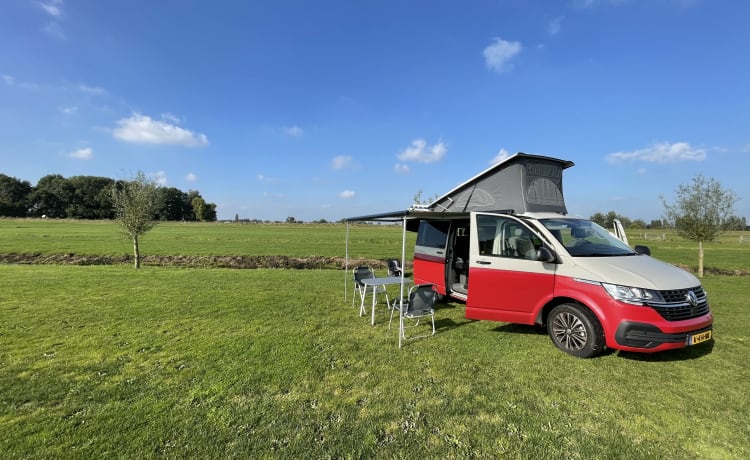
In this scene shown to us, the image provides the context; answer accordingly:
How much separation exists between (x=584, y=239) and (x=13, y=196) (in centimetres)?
13664

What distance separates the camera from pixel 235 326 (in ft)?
21.2

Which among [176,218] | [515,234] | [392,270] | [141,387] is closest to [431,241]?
[392,270]

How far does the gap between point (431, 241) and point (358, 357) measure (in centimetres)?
404

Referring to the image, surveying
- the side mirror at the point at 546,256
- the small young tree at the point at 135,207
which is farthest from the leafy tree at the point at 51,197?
the side mirror at the point at 546,256

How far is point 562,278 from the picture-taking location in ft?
16.8

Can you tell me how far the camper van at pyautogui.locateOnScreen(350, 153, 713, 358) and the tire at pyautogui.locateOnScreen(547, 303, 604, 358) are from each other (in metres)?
0.01

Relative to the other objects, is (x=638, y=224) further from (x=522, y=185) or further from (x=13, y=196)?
(x=13, y=196)

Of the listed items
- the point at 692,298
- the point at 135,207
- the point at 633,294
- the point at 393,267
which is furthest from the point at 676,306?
the point at 135,207

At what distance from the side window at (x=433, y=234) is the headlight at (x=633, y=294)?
365 cm

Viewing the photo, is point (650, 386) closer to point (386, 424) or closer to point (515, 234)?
point (515, 234)

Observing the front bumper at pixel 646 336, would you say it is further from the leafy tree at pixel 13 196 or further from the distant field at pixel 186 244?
the leafy tree at pixel 13 196

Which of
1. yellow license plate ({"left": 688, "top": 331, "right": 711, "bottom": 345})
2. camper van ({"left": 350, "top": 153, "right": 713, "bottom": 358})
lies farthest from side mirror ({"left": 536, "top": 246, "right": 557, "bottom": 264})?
yellow license plate ({"left": 688, "top": 331, "right": 711, "bottom": 345})

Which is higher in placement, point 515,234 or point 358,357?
point 515,234

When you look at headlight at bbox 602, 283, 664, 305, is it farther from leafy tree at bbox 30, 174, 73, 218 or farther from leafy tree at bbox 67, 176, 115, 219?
leafy tree at bbox 30, 174, 73, 218
